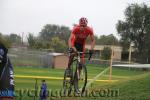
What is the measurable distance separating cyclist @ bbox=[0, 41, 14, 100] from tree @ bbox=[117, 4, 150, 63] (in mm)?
65945

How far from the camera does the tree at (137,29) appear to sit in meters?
71.1

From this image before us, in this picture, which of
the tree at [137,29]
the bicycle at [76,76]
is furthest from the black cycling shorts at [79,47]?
the tree at [137,29]

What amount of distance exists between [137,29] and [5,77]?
68.7 m

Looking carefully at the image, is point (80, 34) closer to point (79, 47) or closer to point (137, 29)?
point (79, 47)

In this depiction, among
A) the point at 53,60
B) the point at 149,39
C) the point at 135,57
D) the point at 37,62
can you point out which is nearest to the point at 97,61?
the point at 135,57

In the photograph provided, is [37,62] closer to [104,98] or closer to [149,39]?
[149,39]

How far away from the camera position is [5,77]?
4.17 m

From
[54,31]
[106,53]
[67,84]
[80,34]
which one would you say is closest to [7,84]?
[80,34]

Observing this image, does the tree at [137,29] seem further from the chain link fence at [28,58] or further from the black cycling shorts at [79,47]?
the black cycling shorts at [79,47]

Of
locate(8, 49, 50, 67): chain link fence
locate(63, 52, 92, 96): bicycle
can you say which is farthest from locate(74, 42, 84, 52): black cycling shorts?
locate(8, 49, 50, 67): chain link fence

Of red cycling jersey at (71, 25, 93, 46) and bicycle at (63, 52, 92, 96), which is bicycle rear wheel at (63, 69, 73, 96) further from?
red cycling jersey at (71, 25, 93, 46)

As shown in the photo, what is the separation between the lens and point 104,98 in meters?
13.1

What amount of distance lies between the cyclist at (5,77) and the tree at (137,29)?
6594cm

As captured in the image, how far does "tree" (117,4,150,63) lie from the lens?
71.1 metres
